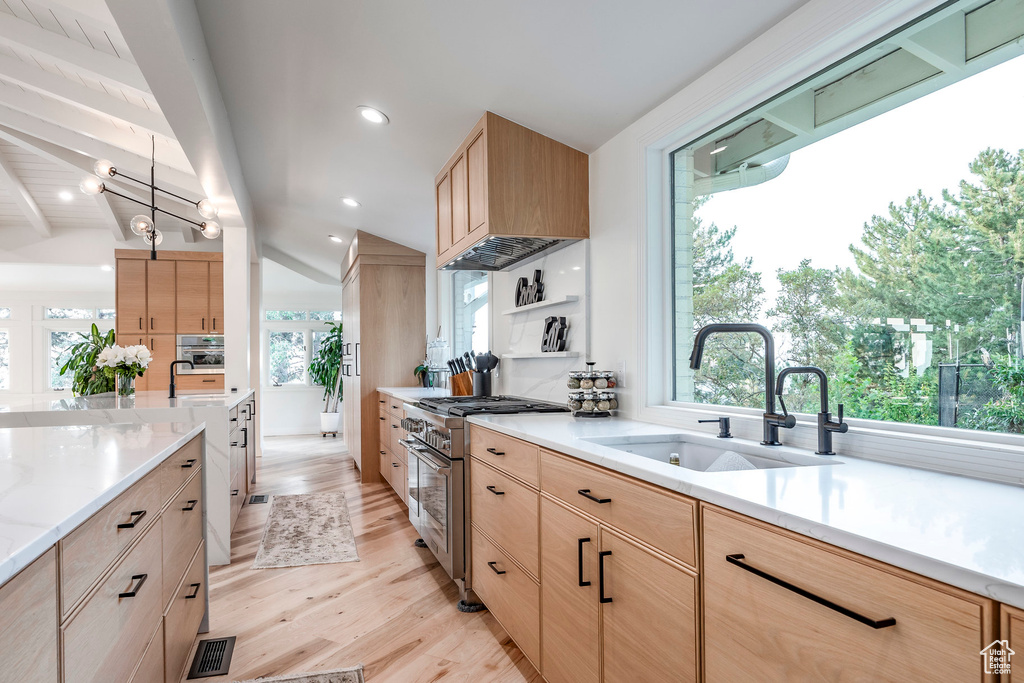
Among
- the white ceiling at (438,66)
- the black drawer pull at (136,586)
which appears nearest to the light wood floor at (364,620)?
the black drawer pull at (136,586)

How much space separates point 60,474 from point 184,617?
102 centimetres

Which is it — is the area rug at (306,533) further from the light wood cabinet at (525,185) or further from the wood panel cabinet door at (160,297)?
the wood panel cabinet door at (160,297)

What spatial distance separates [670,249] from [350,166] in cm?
269

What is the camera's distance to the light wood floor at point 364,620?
7.29ft

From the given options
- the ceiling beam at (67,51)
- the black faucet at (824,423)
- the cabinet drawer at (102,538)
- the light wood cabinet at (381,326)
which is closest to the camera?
the cabinet drawer at (102,538)

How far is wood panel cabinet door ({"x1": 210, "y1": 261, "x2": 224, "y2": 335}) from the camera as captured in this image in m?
6.90

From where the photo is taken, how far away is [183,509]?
6.66 ft

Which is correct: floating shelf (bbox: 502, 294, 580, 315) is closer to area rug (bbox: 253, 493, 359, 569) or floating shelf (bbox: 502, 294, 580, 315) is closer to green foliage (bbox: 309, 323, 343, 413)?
area rug (bbox: 253, 493, 359, 569)

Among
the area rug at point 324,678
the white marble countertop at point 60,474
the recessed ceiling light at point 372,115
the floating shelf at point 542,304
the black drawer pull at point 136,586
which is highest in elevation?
the recessed ceiling light at point 372,115

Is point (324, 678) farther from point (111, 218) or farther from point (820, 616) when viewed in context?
point (111, 218)

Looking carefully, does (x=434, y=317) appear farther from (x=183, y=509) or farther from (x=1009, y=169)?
(x=1009, y=169)

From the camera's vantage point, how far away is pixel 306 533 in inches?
156

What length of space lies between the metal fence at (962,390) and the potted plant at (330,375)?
317 inches

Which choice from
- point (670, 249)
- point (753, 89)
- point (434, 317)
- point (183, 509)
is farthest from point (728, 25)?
point (434, 317)
